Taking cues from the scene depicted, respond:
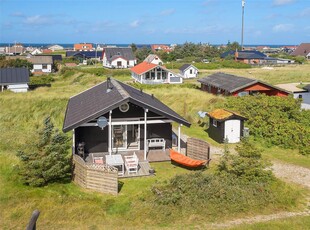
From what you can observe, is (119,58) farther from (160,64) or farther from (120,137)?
(120,137)

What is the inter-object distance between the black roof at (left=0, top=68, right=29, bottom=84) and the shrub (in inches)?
1234

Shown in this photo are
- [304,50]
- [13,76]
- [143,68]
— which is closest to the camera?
[13,76]

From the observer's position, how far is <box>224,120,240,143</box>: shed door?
69.9ft

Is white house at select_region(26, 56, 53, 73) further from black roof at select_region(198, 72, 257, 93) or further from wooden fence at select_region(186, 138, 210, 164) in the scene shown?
wooden fence at select_region(186, 138, 210, 164)

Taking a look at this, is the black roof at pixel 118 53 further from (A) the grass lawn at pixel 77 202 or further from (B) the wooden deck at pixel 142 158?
(B) the wooden deck at pixel 142 158

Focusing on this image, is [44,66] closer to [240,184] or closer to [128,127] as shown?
[128,127]

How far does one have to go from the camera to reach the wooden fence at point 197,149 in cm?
1721

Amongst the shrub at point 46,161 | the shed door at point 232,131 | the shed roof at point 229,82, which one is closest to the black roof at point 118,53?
the shed roof at point 229,82

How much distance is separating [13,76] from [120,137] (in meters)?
30.7

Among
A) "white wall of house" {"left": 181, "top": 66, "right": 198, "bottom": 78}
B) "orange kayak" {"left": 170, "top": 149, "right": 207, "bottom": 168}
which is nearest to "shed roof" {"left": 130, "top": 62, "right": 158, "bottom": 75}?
"white wall of house" {"left": 181, "top": 66, "right": 198, "bottom": 78}

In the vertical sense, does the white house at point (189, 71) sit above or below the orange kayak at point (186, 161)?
above

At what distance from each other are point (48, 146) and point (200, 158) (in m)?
7.76

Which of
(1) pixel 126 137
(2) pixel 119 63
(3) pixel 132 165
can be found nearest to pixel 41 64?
(2) pixel 119 63

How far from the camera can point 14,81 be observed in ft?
141
